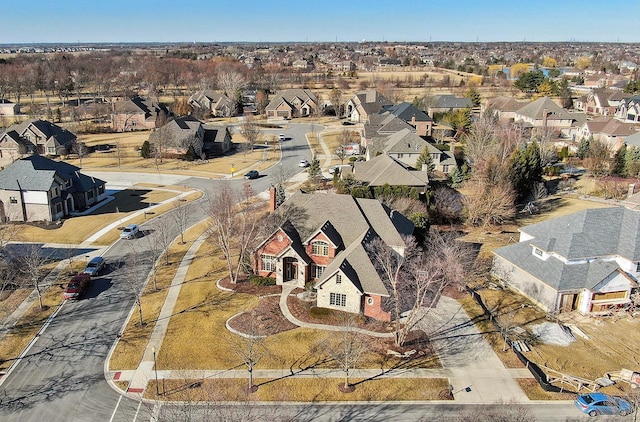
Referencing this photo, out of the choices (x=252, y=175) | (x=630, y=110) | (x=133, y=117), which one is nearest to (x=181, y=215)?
(x=252, y=175)

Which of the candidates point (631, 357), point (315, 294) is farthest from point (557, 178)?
point (315, 294)

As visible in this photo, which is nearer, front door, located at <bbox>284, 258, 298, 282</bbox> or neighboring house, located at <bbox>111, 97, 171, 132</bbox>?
front door, located at <bbox>284, 258, 298, 282</bbox>

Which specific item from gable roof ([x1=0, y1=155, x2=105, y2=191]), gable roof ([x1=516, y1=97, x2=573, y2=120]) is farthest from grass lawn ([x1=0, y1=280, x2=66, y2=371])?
gable roof ([x1=516, y1=97, x2=573, y2=120])

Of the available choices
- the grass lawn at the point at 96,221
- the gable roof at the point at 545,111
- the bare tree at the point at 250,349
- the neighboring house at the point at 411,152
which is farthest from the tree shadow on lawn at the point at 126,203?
the gable roof at the point at 545,111

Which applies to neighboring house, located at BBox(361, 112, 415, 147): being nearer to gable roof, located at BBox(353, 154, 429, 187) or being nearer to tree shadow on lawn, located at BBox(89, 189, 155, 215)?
gable roof, located at BBox(353, 154, 429, 187)

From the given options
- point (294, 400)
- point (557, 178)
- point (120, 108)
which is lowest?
point (294, 400)

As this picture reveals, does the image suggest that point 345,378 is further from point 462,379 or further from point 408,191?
point 408,191
